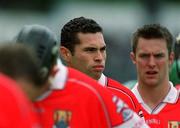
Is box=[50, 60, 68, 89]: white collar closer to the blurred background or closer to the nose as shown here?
the nose

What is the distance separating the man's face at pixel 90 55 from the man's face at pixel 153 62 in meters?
0.34

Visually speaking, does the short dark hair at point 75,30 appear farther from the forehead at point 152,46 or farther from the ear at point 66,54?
the forehead at point 152,46

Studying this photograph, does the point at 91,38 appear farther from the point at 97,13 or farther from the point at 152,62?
the point at 97,13

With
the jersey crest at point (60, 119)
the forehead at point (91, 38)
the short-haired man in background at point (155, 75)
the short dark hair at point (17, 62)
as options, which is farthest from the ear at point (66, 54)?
the short dark hair at point (17, 62)

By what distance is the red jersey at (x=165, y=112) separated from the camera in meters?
6.61

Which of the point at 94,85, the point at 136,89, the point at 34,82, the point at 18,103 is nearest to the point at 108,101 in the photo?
the point at 94,85

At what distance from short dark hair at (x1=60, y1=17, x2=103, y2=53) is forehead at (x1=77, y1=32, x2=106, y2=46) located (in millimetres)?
32

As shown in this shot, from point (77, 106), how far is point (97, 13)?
17.6m

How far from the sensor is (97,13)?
22547 mm

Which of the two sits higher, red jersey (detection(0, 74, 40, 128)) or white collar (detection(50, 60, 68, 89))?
red jersey (detection(0, 74, 40, 128))

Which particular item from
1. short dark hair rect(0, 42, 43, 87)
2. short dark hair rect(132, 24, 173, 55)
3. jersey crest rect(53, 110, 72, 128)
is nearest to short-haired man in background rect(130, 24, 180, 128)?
short dark hair rect(132, 24, 173, 55)

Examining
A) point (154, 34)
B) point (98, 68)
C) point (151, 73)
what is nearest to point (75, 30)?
point (98, 68)

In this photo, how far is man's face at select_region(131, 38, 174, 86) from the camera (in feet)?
22.4

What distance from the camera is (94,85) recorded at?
5.13m
